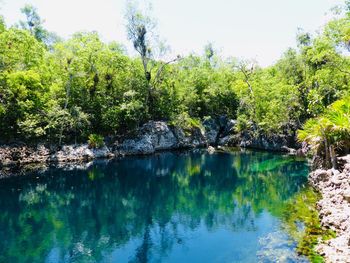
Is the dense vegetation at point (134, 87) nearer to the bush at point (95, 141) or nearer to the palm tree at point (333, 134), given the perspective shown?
the bush at point (95, 141)

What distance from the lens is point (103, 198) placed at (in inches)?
1040

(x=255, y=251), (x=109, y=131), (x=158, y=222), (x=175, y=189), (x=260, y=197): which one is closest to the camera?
(x=255, y=251)

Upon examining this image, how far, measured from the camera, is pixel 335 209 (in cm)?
1773

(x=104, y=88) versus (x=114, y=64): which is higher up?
(x=114, y=64)

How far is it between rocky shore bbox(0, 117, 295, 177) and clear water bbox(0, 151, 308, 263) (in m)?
5.14

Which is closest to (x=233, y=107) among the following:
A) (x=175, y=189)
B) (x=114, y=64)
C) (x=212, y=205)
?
(x=114, y=64)

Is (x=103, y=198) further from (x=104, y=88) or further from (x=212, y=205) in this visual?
(x=104, y=88)

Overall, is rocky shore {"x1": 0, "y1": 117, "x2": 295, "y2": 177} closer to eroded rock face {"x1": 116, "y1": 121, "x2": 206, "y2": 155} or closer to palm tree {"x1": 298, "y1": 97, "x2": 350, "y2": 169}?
eroded rock face {"x1": 116, "y1": 121, "x2": 206, "y2": 155}

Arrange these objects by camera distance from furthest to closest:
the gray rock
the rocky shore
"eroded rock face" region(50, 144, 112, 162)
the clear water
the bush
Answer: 1. the gray rock
2. the bush
3. "eroded rock face" region(50, 144, 112, 162)
4. the rocky shore
5. the clear water

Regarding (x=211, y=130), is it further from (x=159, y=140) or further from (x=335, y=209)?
(x=335, y=209)

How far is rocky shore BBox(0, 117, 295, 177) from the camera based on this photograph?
39.1 meters

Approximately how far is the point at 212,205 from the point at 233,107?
41.3 metres

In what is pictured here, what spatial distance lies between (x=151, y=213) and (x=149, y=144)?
85.5ft

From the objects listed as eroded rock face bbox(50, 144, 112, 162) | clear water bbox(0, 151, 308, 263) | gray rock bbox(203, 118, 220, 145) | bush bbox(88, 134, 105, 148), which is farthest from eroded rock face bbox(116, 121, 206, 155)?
clear water bbox(0, 151, 308, 263)
